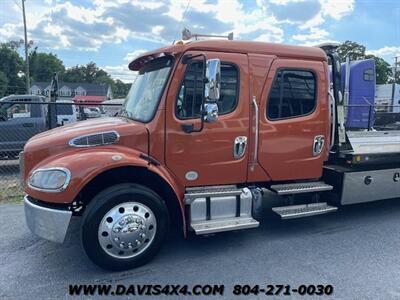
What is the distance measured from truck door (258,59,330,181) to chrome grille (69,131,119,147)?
6.05ft

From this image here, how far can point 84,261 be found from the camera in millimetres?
4324

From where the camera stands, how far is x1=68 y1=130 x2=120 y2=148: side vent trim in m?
4.13

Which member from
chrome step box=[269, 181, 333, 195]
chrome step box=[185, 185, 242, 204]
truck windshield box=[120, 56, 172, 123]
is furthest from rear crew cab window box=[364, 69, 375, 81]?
truck windshield box=[120, 56, 172, 123]

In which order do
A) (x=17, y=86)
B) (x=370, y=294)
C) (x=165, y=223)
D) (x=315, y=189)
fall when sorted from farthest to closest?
(x=17, y=86) < (x=315, y=189) < (x=165, y=223) < (x=370, y=294)

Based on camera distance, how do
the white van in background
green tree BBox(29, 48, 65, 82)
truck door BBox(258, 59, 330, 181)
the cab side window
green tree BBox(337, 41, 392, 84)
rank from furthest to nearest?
1. green tree BBox(29, 48, 65, 82)
2. green tree BBox(337, 41, 392, 84)
3. the white van in background
4. the cab side window
5. truck door BBox(258, 59, 330, 181)

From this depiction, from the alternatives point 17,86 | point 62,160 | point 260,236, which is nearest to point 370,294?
point 260,236

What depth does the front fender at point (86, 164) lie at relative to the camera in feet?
12.4

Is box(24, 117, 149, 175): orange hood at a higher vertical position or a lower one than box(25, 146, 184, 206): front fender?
higher

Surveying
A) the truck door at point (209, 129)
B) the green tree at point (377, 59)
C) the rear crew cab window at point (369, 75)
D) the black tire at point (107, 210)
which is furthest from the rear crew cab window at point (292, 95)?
the green tree at point (377, 59)

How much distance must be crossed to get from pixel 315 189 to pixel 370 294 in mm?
1789

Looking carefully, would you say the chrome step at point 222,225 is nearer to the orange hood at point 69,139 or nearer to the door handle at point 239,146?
the door handle at point 239,146

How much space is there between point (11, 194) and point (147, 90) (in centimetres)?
463

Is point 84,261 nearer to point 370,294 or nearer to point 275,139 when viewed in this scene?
point 275,139

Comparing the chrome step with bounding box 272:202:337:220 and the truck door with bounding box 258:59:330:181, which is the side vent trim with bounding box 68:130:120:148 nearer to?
the truck door with bounding box 258:59:330:181
